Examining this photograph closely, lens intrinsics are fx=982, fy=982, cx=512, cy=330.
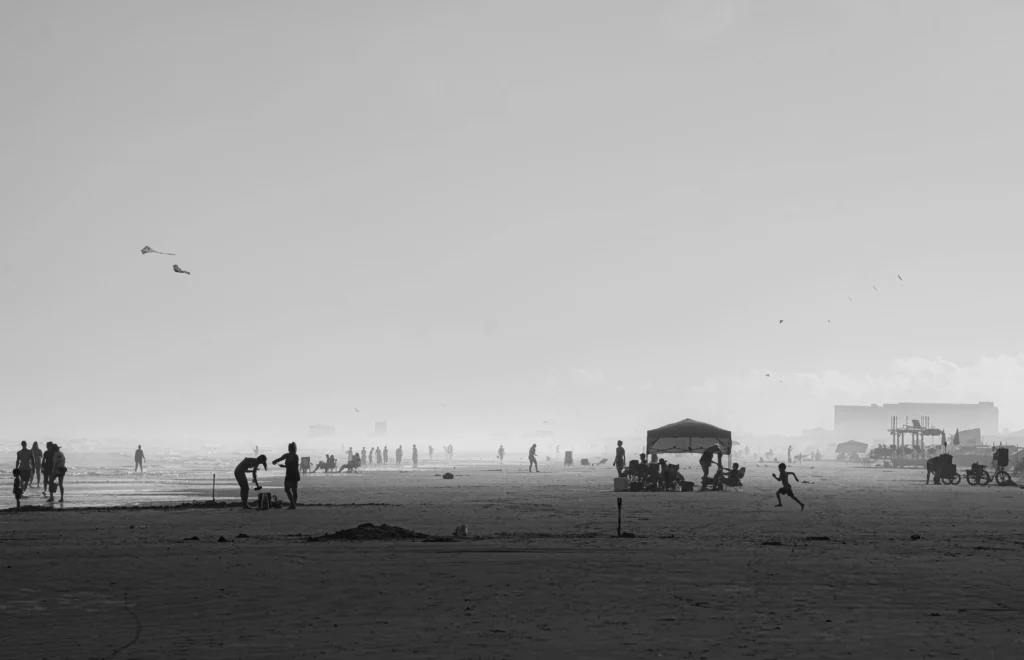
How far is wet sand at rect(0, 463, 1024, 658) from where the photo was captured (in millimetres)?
9875

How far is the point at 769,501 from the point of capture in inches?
1305

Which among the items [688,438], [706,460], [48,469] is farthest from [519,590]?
[688,438]

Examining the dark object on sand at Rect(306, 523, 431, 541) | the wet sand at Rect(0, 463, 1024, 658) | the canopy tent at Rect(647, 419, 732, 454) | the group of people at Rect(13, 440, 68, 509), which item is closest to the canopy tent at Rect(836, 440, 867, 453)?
the canopy tent at Rect(647, 419, 732, 454)

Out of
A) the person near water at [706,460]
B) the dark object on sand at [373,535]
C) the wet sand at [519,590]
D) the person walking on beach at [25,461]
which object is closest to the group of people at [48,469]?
the person walking on beach at [25,461]

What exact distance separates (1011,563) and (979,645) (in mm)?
6802

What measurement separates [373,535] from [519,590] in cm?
694

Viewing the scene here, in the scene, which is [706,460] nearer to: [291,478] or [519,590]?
[291,478]

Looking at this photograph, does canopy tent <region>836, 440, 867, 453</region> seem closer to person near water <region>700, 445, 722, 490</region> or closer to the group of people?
person near water <region>700, 445, 722, 490</region>

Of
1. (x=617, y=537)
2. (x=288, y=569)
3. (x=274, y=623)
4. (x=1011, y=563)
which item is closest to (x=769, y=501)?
(x=617, y=537)

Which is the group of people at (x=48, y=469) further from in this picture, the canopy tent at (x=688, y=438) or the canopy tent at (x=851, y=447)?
the canopy tent at (x=851, y=447)

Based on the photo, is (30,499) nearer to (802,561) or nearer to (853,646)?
(802,561)

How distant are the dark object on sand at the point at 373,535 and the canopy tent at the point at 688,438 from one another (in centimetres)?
2499

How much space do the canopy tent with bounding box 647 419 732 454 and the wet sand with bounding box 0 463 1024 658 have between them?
19676 millimetres

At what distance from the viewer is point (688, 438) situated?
44906mm
